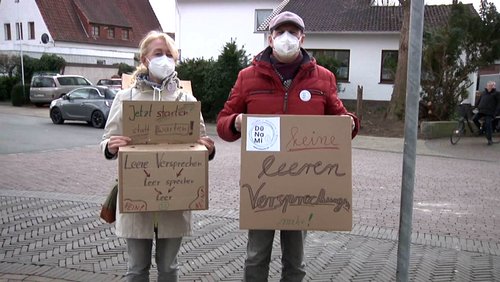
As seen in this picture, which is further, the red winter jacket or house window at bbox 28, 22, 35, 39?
house window at bbox 28, 22, 35, 39

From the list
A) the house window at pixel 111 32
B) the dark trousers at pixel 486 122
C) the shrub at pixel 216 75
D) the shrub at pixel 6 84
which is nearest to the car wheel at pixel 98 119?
the shrub at pixel 216 75

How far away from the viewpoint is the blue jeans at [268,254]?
3.11m

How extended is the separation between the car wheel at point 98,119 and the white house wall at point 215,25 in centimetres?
1496

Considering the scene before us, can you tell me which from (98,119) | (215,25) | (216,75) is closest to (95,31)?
(215,25)

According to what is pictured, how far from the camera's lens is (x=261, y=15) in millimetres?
32438

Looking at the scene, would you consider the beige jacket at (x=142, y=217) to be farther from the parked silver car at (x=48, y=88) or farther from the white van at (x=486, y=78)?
the parked silver car at (x=48, y=88)

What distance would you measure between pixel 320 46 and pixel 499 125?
1338 centimetres

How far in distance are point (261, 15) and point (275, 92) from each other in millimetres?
30598

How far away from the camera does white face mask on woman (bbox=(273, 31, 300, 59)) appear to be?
2904 millimetres

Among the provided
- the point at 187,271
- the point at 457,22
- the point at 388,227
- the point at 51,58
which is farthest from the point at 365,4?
the point at 187,271

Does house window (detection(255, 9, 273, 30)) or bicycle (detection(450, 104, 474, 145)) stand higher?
house window (detection(255, 9, 273, 30))

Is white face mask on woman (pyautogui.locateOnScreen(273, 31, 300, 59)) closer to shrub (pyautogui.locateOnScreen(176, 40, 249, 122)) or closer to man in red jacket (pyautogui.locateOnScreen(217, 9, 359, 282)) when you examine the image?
man in red jacket (pyautogui.locateOnScreen(217, 9, 359, 282))

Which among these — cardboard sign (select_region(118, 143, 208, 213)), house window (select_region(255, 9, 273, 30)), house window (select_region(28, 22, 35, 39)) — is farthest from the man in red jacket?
house window (select_region(28, 22, 35, 39))

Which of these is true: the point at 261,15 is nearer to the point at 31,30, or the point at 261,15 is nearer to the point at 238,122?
the point at 31,30
